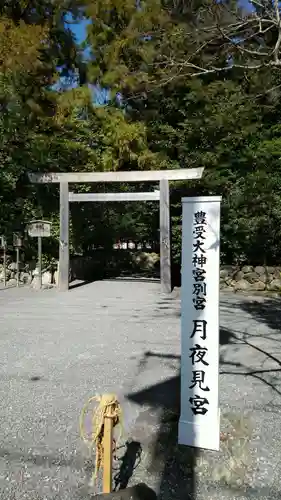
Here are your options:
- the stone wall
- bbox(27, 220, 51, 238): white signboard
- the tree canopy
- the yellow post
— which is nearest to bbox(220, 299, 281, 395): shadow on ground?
the stone wall

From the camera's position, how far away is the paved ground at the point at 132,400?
2.31m

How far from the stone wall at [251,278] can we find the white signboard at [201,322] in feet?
27.6

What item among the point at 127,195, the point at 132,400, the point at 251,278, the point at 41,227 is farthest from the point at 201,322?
the point at 251,278

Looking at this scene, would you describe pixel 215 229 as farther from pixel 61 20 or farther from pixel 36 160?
pixel 61 20

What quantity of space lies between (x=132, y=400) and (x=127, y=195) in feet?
22.4

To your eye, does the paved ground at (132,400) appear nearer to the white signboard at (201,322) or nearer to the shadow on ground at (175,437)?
the shadow on ground at (175,437)

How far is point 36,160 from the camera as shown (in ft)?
36.1

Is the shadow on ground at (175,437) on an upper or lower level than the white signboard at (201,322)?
lower

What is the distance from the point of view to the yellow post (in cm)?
204

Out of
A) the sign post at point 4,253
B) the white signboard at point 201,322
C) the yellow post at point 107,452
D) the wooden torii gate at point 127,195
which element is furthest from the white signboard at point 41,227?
the yellow post at point 107,452

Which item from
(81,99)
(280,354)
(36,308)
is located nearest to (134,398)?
(280,354)

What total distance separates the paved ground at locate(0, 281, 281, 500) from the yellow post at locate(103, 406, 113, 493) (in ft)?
0.66

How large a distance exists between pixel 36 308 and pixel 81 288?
277 cm

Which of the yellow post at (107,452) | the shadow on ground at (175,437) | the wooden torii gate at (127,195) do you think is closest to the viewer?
the yellow post at (107,452)
